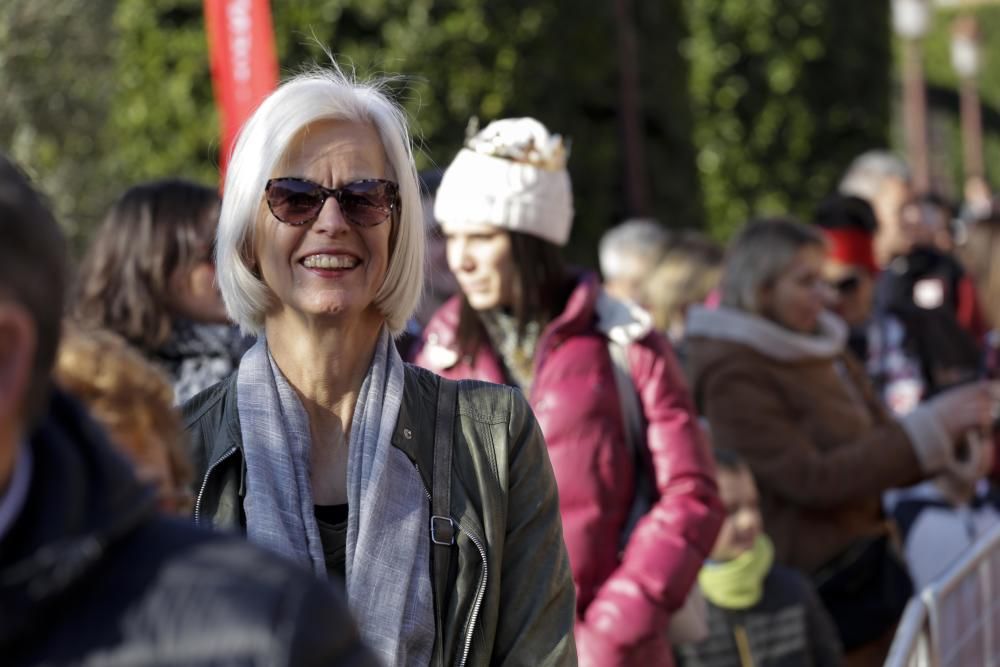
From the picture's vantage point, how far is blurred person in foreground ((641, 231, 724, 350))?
7.81 m

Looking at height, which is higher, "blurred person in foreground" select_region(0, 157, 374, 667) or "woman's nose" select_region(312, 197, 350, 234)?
"woman's nose" select_region(312, 197, 350, 234)

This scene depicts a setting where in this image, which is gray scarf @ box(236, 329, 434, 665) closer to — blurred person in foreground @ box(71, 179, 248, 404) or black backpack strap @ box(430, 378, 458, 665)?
black backpack strap @ box(430, 378, 458, 665)

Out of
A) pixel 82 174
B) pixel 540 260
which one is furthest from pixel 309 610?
pixel 82 174

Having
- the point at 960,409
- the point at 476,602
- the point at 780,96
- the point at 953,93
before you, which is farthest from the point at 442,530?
the point at 953,93

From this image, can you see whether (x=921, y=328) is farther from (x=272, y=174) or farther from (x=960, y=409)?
(x=272, y=174)

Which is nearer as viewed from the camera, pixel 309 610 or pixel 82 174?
pixel 309 610

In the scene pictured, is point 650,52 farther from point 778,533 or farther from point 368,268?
point 368,268

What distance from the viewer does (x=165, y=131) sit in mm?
9234

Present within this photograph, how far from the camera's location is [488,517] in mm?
2740

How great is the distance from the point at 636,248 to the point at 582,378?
428cm

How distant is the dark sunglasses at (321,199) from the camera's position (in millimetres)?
2875

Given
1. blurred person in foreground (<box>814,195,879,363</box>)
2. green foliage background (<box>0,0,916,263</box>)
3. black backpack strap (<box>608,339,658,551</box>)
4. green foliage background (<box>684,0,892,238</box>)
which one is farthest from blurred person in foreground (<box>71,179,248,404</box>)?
green foliage background (<box>684,0,892,238</box>)

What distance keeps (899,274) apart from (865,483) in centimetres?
376

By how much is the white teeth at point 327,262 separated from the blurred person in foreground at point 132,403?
84 centimetres
